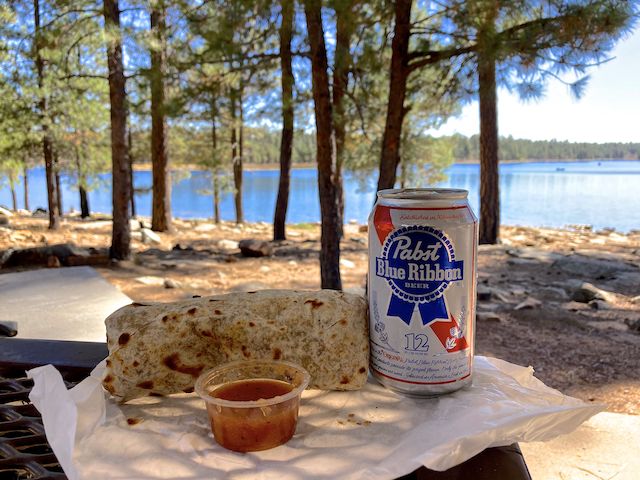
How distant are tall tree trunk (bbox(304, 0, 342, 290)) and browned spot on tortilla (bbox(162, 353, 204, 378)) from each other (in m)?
3.74

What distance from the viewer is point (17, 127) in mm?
10070

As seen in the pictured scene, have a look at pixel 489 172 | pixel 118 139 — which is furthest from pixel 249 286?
pixel 489 172

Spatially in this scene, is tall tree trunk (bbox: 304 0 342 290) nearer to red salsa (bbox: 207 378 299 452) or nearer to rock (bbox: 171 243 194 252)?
red salsa (bbox: 207 378 299 452)

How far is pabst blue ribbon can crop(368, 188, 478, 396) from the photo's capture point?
0.96 metres

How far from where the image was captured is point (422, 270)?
954 millimetres

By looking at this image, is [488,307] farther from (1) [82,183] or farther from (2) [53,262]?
(1) [82,183]

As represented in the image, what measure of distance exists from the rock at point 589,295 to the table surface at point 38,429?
509 centimetres

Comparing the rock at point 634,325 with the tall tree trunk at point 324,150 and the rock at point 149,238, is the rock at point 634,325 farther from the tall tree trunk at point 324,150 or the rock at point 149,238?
the rock at point 149,238

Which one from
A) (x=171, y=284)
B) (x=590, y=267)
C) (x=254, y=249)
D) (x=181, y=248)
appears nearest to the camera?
(x=171, y=284)

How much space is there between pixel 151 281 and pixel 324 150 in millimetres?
2818

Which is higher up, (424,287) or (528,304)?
(424,287)

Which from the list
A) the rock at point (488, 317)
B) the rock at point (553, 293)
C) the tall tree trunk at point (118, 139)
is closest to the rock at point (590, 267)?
the rock at point (553, 293)

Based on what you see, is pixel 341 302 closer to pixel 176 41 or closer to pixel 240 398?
pixel 240 398

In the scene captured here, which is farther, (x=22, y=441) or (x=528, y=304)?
(x=528, y=304)
